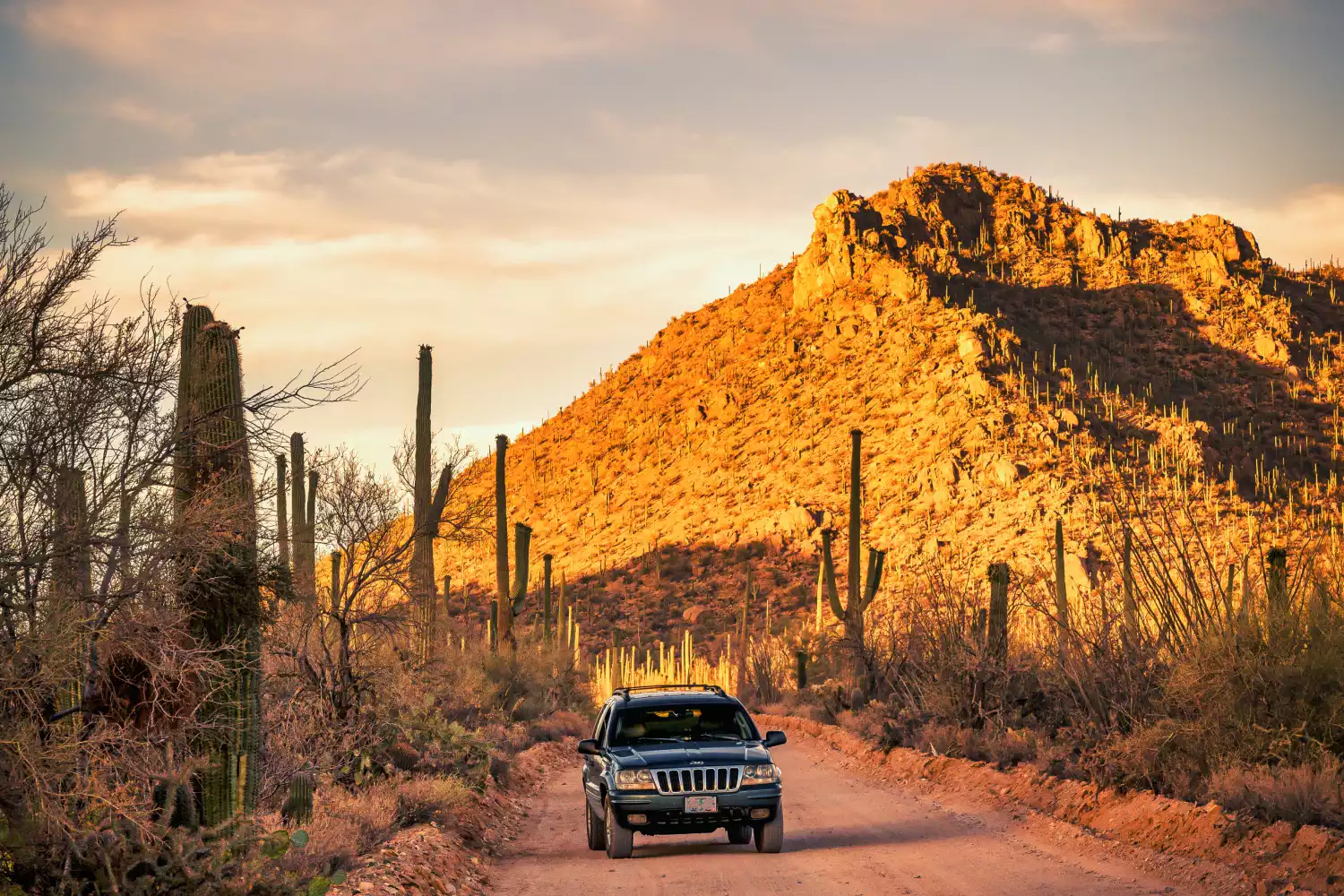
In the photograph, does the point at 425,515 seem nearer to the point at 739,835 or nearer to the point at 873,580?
the point at 739,835

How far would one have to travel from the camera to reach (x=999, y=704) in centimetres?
2109

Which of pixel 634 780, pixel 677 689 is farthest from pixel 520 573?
pixel 634 780

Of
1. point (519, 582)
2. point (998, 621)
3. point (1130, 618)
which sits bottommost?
point (998, 621)

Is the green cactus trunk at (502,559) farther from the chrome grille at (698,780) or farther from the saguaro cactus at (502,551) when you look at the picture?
the chrome grille at (698,780)

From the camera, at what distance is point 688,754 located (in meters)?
13.7

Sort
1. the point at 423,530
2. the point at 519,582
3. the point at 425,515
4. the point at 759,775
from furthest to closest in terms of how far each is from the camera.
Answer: the point at 519,582
the point at 425,515
the point at 423,530
the point at 759,775

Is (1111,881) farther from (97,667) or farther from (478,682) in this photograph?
(478,682)

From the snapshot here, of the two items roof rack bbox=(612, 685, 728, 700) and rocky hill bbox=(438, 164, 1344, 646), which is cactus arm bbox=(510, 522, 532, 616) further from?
roof rack bbox=(612, 685, 728, 700)

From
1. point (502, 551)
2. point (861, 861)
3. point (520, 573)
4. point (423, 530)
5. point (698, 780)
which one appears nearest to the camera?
point (861, 861)

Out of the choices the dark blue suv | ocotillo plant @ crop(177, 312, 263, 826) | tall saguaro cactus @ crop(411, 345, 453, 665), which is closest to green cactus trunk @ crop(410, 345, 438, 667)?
tall saguaro cactus @ crop(411, 345, 453, 665)

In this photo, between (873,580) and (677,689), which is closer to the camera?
(677,689)

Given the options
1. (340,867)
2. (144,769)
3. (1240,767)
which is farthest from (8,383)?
(1240,767)

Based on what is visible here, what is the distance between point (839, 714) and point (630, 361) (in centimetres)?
9466

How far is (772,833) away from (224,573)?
6146mm
